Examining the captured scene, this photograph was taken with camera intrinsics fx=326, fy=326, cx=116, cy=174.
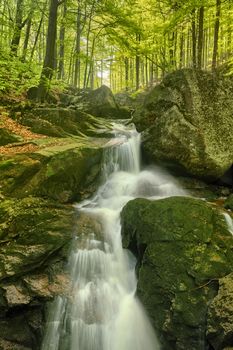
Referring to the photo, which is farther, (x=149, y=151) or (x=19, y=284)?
(x=149, y=151)

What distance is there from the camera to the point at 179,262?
228 inches

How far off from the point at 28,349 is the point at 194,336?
2919mm

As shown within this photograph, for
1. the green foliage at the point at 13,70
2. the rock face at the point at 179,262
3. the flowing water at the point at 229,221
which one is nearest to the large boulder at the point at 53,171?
the rock face at the point at 179,262

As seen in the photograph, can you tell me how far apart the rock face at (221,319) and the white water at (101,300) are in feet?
4.16

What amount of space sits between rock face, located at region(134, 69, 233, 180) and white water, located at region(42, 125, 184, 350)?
1231 mm

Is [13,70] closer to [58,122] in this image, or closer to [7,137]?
[58,122]

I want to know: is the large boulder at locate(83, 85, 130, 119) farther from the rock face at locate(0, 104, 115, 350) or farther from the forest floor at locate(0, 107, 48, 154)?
the forest floor at locate(0, 107, 48, 154)

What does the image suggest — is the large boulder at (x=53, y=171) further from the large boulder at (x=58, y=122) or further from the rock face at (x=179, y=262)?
the rock face at (x=179, y=262)

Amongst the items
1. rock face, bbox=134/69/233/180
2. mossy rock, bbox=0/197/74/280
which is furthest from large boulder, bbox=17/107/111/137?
mossy rock, bbox=0/197/74/280

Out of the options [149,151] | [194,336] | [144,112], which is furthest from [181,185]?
[194,336]

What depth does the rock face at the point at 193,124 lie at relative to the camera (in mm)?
8797

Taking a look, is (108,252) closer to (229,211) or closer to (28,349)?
(28,349)

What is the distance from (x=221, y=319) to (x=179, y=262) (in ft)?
4.02

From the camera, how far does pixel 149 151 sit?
9781mm
